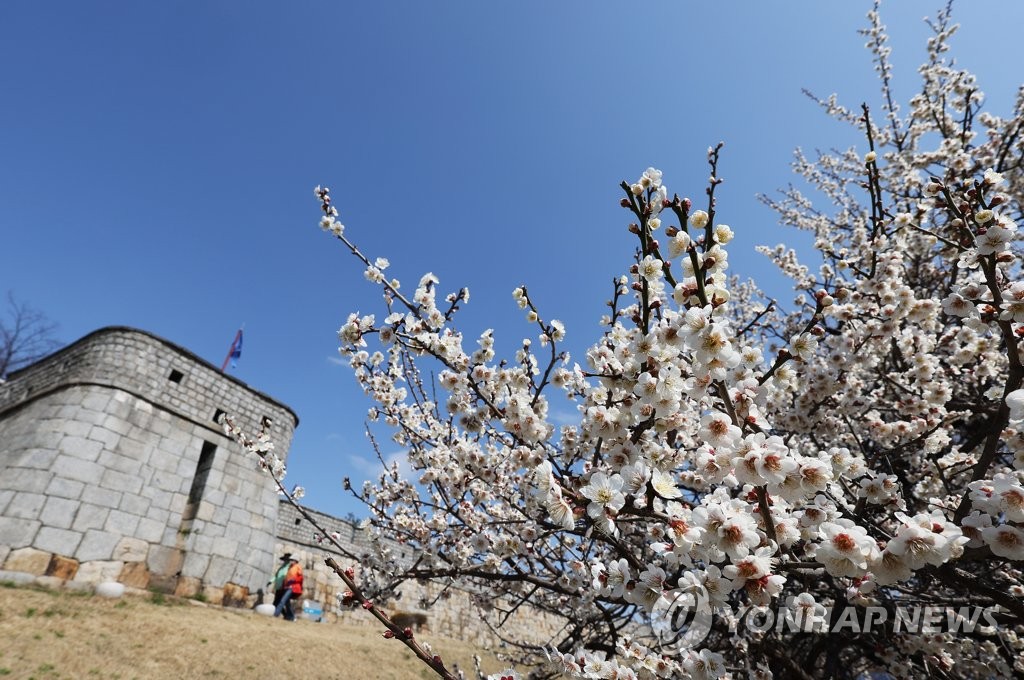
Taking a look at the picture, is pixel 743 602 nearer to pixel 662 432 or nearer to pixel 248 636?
pixel 662 432

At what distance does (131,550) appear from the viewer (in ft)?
22.5

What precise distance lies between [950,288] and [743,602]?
3.39 meters

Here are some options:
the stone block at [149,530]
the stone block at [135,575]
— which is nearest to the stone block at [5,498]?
the stone block at [149,530]

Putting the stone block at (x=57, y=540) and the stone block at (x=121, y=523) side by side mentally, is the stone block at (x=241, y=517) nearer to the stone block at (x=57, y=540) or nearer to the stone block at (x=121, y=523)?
the stone block at (x=121, y=523)

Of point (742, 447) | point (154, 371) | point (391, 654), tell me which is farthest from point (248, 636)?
point (742, 447)

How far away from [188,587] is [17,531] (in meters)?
2.30

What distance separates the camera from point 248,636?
6.11 m

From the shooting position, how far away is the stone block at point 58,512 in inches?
246

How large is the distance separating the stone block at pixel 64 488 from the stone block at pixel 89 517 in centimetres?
19

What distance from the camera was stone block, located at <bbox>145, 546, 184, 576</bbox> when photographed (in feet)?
23.1

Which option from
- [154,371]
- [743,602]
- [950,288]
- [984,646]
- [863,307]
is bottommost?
[984,646]

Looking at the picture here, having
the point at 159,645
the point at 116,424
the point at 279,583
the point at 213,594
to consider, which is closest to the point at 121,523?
the point at 116,424

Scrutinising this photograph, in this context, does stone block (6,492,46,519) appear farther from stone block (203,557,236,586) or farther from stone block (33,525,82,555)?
stone block (203,557,236,586)

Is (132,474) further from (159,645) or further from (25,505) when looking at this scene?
(159,645)
